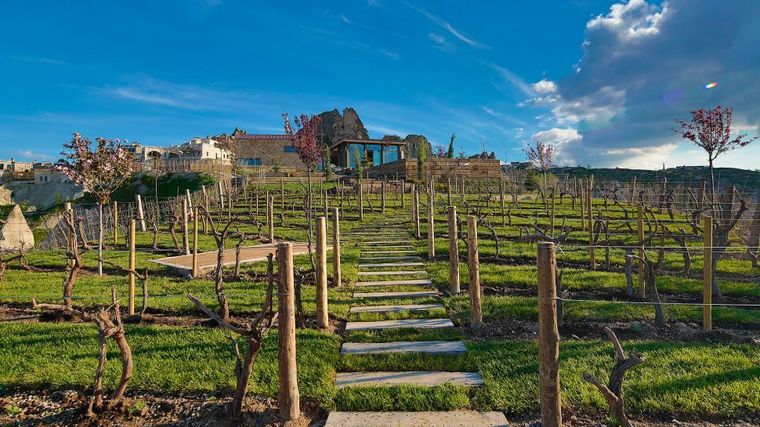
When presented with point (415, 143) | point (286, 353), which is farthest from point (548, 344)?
point (415, 143)

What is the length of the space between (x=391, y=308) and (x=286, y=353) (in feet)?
9.92

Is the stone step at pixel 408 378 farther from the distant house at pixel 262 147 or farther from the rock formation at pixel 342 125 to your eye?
the rock formation at pixel 342 125

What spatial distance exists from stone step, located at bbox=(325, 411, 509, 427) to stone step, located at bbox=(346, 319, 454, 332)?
6.56 feet

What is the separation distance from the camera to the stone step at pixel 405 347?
4.44 m

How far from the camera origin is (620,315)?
5.54m

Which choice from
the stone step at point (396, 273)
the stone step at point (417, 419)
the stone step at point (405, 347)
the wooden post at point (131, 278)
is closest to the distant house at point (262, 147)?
the stone step at point (396, 273)

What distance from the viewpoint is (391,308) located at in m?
6.07

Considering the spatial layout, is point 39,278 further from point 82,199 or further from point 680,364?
point 82,199

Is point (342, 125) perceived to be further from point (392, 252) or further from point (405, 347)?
point (405, 347)

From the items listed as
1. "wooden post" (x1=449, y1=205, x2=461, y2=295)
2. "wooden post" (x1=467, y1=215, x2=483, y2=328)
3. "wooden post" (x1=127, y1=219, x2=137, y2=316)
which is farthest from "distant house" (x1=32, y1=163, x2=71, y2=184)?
"wooden post" (x1=467, y1=215, x2=483, y2=328)

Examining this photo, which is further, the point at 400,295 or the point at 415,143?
the point at 415,143

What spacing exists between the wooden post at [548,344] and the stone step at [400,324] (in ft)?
8.05

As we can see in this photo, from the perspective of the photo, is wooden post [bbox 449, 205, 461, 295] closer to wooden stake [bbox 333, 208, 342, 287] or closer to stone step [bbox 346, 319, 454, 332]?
stone step [bbox 346, 319, 454, 332]

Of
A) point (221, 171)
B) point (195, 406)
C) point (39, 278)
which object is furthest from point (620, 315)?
point (221, 171)
